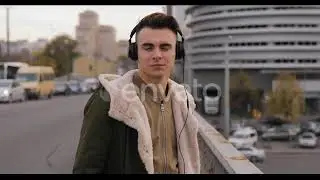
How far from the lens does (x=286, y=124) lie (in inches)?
2308

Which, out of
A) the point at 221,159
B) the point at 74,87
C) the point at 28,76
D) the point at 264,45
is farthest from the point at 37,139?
the point at 264,45

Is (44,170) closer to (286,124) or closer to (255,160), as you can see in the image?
(255,160)

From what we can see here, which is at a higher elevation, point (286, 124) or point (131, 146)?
point (131, 146)

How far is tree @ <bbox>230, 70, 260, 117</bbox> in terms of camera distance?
64.4 metres

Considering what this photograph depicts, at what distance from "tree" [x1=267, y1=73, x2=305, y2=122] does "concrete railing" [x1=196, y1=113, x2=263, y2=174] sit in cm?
5007

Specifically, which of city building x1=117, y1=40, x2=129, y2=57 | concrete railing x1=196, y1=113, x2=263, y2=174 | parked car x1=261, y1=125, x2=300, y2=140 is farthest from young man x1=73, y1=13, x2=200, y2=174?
parked car x1=261, y1=125, x2=300, y2=140

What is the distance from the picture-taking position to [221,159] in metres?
6.17

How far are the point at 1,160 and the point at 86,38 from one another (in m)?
58.4

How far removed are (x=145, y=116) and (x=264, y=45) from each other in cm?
7133

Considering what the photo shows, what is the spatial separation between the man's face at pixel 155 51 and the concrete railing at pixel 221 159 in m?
2.18

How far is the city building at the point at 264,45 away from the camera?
6762cm

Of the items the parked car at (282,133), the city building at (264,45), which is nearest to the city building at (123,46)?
the city building at (264,45)

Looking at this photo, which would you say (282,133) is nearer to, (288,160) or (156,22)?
(288,160)

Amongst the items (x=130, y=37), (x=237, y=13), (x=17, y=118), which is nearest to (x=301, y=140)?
(x=237, y=13)
